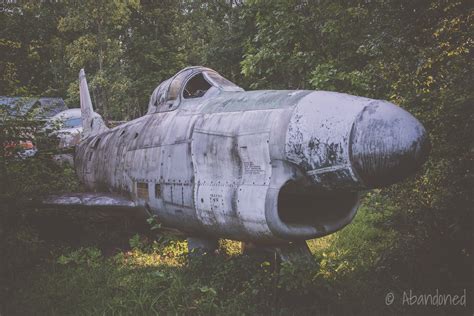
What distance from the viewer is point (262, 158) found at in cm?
407

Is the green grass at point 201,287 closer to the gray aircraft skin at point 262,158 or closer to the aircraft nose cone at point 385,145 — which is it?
the gray aircraft skin at point 262,158

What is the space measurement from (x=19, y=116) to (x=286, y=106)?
180 inches

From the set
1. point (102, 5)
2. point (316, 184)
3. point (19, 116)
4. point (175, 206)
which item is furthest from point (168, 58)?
point (316, 184)

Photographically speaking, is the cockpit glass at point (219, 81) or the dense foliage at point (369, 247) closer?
the dense foliage at point (369, 247)

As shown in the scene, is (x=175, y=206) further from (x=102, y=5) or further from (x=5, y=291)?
(x=102, y=5)

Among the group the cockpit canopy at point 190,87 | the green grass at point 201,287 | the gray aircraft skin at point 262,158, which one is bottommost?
the green grass at point 201,287

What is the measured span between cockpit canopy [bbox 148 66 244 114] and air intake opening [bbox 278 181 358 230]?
81.2 inches

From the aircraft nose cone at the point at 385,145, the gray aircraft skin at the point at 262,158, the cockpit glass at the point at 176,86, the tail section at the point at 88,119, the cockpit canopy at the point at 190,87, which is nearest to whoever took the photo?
the aircraft nose cone at the point at 385,145

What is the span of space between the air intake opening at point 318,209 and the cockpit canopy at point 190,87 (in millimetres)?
2063

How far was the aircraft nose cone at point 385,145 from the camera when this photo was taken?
3287 millimetres

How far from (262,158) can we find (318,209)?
1.08 m

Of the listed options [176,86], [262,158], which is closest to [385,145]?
[262,158]

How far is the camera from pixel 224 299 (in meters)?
4.50

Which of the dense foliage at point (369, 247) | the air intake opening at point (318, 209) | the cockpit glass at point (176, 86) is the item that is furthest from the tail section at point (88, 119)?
the air intake opening at point (318, 209)
